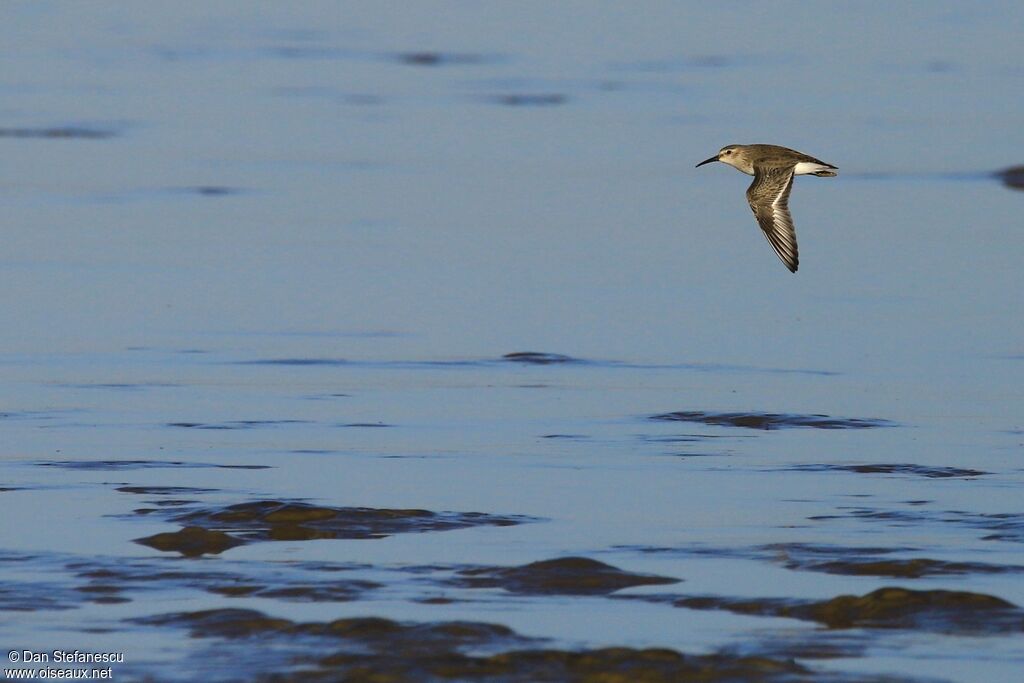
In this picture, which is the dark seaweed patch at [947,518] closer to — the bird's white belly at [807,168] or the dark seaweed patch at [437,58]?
the bird's white belly at [807,168]

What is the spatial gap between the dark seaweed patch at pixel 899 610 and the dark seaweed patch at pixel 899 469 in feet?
6.97

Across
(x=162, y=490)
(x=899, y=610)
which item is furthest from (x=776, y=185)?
(x=899, y=610)

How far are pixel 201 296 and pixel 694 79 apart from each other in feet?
44.2

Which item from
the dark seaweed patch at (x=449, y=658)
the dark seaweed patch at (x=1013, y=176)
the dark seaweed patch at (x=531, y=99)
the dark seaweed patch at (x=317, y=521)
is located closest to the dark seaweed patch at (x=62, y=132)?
the dark seaweed patch at (x=531, y=99)

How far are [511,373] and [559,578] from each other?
166 inches

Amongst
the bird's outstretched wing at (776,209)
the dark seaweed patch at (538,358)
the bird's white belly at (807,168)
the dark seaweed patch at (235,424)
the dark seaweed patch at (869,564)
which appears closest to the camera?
the dark seaweed patch at (869,564)

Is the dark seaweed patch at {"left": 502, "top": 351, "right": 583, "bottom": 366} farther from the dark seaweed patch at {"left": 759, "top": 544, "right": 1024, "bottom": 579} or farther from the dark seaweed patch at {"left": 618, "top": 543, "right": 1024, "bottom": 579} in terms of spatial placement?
the dark seaweed patch at {"left": 759, "top": 544, "right": 1024, "bottom": 579}

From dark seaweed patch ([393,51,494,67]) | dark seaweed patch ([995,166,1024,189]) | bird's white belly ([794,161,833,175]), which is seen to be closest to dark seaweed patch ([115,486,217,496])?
bird's white belly ([794,161,833,175])

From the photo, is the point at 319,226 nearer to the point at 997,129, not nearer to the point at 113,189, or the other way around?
the point at 113,189

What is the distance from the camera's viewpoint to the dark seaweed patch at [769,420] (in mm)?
11523

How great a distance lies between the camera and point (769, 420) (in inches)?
458

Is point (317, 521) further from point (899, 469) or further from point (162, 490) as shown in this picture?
point (899, 469)

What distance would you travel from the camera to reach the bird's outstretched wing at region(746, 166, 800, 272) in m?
12.5

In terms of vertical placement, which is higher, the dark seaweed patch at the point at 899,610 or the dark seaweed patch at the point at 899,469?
the dark seaweed patch at the point at 899,469
